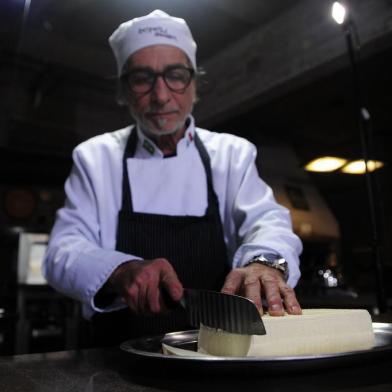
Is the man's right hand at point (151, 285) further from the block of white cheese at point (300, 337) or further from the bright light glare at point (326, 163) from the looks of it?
the bright light glare at point (326, 163)

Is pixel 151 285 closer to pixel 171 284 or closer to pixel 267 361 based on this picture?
pixel 171 284

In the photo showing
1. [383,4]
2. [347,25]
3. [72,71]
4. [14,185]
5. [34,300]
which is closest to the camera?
[347,25]

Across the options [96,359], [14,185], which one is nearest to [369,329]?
[96,359]

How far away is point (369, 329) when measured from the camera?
755 millimetres

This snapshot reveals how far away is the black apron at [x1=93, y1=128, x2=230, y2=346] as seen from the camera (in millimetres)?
1346

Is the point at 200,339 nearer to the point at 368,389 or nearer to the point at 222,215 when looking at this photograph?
the point at 368,389

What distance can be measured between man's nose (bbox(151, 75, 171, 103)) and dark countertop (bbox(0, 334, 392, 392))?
2.88 ft

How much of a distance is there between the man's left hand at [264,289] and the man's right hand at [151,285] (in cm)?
10

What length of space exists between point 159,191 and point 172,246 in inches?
7.6

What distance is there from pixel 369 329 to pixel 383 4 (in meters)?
3.13

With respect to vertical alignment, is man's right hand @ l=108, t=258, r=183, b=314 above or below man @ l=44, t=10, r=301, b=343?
below

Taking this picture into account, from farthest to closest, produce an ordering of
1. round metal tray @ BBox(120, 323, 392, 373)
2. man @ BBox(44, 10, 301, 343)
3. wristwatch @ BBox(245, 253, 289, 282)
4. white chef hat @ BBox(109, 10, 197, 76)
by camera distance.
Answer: white chef hat @ BBox(109, 10, 197, 76)
man @ BBox(44, 10, 301, 343)
wristwatch @ BBox(245, 253, 289, 282)
round metal tray @ BBox(120, 323, 392, 373)

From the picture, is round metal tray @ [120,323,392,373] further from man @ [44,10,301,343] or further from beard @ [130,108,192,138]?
beard @ [130,108,192,138]

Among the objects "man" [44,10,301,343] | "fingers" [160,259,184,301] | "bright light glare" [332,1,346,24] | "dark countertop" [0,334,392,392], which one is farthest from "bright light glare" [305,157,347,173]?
"dark countertop" [0,334,392,392]
